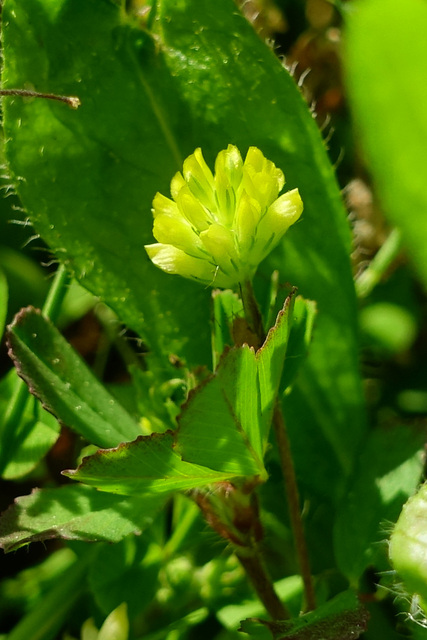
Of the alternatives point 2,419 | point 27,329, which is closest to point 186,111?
point 27,329

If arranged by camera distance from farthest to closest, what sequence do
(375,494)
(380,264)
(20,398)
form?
(380,264), (20,398), (375,494)

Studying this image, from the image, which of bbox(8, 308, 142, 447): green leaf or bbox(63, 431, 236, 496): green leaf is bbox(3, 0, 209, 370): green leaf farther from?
bbox(63, 431, 236, 496): green leaf

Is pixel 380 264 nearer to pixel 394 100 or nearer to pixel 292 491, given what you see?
pixel 394 100

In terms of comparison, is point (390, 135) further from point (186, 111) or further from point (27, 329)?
point (27, 329)

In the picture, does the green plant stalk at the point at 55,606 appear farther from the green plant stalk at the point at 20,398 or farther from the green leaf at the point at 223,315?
the green leaf at the point at 223,315

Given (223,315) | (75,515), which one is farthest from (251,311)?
(75,515)

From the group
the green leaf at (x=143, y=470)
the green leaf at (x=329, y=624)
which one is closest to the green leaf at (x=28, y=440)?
the green leaf at (x=143, y=470)

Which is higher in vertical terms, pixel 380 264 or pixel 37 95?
pixel 37 95

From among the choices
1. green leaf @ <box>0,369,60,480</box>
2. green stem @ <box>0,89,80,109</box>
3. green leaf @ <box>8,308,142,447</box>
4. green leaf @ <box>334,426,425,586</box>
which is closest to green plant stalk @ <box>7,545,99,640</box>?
green leaf @ <box>0,369,60,480</box>
